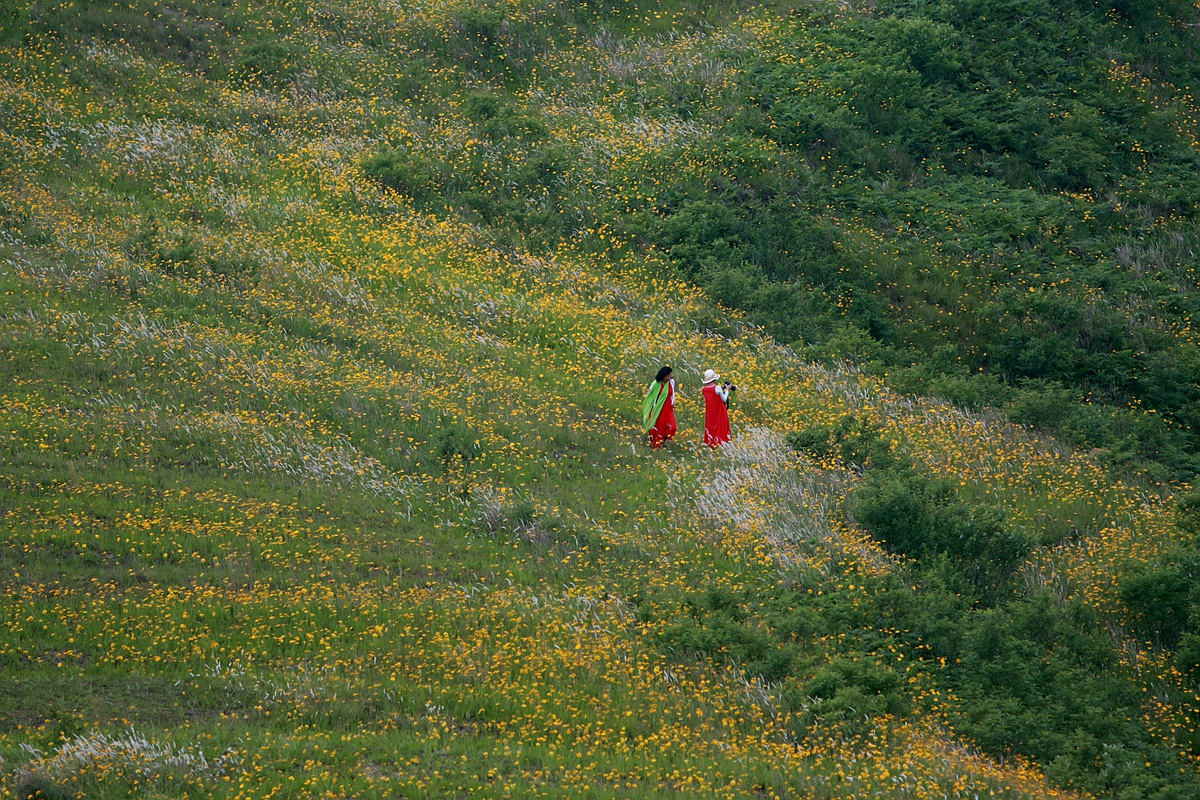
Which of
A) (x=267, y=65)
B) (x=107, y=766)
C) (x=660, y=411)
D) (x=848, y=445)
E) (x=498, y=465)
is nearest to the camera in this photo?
(x=107, y=766)

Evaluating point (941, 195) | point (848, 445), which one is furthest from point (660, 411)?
point (941, 195)

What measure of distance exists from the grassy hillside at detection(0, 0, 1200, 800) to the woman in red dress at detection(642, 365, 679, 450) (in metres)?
0.31

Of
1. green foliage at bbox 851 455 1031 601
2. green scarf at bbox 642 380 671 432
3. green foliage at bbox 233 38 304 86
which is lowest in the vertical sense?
green foliage at bbox 851 455 1031 601

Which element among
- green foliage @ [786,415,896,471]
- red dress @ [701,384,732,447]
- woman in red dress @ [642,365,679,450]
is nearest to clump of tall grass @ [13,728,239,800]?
woman in red dress @ [642,365,679,450]

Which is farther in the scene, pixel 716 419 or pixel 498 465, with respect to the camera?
pixel 716 419

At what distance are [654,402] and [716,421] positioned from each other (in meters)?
0.93

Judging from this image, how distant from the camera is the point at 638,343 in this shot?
1778cm

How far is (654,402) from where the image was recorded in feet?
48.1

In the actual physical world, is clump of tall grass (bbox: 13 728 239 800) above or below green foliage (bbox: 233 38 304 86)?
below

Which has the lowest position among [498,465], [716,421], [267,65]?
[498,465]

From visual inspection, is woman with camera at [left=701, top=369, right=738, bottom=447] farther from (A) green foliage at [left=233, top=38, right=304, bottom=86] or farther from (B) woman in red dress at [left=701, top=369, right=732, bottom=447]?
→ (A) green foliage at [left=233, top=38, right=304, bottom=86]

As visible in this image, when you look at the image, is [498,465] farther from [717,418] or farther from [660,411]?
[717,418]

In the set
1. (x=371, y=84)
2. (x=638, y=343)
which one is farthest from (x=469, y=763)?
(x=371, y=84)

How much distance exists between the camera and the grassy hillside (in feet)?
30.0
